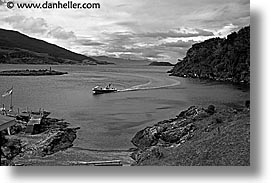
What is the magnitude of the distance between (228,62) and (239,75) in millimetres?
158

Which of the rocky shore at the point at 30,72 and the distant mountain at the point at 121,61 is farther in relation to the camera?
the distant mountain at the point at 121,61

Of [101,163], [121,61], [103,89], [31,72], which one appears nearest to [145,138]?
[101,163]

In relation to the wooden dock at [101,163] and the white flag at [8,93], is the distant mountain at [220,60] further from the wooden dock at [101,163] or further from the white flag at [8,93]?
the white flag at [8,93]

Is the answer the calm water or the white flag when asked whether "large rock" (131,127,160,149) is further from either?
the white flag

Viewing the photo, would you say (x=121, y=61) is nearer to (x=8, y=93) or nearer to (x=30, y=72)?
(x=30, y=72)

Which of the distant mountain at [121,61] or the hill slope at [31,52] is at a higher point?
the hill slope at [31,52]

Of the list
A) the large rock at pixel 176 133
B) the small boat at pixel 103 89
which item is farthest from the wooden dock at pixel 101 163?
the small boat at pixel 103 89

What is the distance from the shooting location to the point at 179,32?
3066 mm

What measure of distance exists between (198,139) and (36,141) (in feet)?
4.25

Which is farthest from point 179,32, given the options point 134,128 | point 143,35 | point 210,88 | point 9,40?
point 9,40

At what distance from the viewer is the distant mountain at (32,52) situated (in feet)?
9.98

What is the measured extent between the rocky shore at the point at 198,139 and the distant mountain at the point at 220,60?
275mm

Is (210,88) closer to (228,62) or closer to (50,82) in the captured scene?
(228,62)

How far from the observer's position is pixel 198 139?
3.06m
